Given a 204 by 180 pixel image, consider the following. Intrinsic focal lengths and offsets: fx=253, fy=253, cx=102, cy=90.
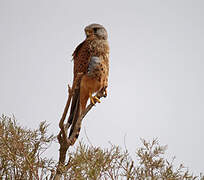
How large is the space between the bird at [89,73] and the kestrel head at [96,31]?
0.03m

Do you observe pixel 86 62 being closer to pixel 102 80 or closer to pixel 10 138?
pixel 102 80

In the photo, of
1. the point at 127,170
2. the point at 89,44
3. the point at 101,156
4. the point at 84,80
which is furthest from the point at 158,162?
the point at 89,44

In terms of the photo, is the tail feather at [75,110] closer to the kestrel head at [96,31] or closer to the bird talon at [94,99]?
the bird talon at [94,99]

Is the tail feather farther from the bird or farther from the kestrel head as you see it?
the kestrel head

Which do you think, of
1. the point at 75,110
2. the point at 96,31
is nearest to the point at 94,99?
the point at 75,110

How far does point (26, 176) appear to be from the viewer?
1.19 metres

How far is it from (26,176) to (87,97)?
50 centimetres

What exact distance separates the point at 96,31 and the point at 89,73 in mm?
281

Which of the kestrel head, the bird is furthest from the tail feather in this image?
the kestrel head

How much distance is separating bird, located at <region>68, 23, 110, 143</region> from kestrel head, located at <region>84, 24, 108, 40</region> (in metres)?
0.03

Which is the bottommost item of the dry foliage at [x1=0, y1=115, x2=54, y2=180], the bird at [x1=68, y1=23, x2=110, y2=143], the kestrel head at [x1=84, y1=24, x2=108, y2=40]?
the dry foliage at [x1=0, y1=115, x2=54, y2=180]

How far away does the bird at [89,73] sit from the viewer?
4.43 feet

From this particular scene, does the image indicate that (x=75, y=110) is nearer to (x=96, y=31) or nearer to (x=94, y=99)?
(x=94, y=99)

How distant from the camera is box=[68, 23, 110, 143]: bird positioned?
53.1 inches
